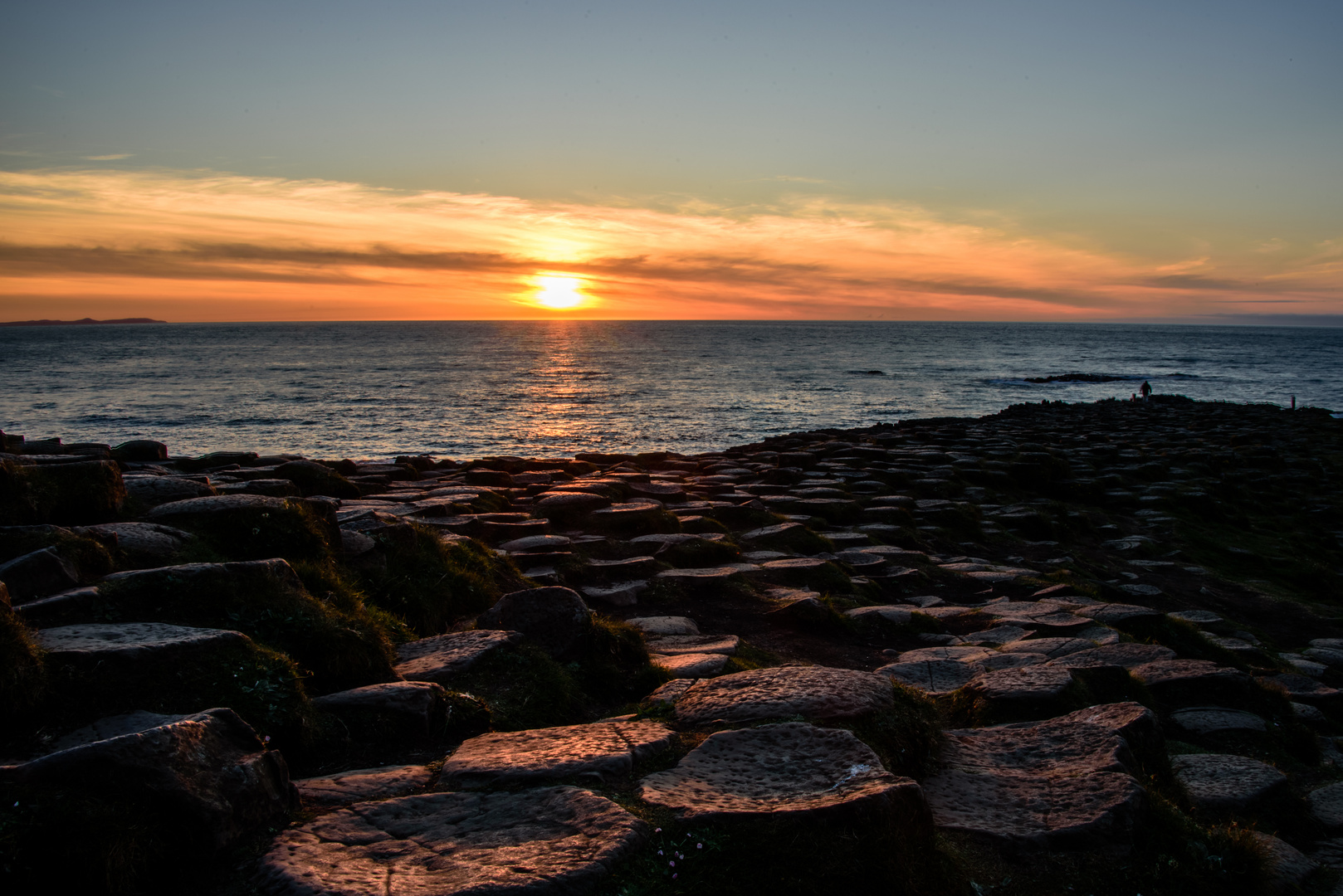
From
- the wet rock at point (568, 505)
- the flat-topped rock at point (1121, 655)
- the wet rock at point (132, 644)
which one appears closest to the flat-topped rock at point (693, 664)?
the flat-topped rock at point (1121, 655)

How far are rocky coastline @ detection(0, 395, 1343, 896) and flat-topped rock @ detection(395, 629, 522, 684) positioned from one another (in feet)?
0.09

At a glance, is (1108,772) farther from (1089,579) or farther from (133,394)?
(133,394)

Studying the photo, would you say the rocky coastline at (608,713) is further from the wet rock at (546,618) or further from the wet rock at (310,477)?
the wet rock at (310,477)

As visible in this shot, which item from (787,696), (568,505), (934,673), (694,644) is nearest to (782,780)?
(787,696)

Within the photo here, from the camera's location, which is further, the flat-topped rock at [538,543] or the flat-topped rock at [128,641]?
the flat-topped rock at [538,543]

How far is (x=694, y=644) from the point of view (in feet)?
21.9

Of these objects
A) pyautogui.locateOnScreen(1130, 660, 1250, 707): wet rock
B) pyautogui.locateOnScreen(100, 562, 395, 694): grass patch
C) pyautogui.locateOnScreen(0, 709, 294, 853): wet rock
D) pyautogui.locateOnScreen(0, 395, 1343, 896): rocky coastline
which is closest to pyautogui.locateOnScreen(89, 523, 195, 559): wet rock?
pyautogui.locateOnScreen(0, 395, 1343, 896): rocky coastline

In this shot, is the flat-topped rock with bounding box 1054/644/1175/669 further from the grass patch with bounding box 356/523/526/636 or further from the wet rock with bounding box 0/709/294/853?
the wet rock with bounding box 0/709/294/853

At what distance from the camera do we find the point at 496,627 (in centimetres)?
600

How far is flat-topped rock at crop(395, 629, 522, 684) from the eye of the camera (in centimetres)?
502

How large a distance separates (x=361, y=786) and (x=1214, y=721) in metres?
5.39

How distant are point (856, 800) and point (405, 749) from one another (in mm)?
2408

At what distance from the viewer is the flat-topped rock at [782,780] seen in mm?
2924

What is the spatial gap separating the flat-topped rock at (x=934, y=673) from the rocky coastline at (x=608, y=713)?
0.14 feet
